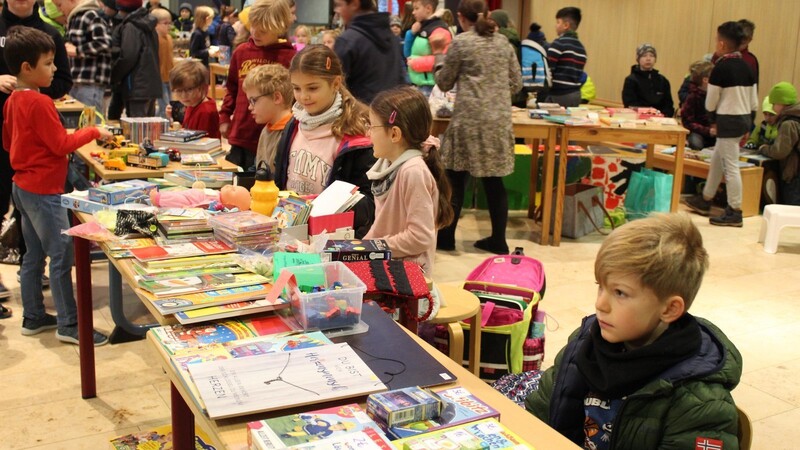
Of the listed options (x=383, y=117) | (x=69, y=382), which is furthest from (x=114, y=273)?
(x=383, y=117)

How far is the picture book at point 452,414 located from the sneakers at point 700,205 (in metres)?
6.03

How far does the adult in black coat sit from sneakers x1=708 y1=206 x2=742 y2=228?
333 cm

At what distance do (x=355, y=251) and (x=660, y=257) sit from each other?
103 centimetres

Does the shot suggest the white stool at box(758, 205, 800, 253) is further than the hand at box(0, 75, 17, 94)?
Yes

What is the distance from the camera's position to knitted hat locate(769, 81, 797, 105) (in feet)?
→ 24.0

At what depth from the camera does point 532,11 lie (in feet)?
47.9

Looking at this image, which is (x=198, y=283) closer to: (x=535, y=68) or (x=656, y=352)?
(x=656, y=352)

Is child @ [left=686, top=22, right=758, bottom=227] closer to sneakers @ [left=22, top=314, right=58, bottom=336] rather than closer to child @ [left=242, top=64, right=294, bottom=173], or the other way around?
child @ [left=242, top=64, right=294, bottom=173]

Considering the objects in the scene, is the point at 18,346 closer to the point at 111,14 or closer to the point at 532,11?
the point at 111,14

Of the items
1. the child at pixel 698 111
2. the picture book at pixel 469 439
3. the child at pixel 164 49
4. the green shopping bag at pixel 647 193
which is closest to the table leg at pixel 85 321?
the picture book at pixel 469 439

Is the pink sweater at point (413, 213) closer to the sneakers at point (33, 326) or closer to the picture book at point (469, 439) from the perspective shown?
the picture book at point (469, 439)

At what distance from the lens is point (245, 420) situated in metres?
1.77

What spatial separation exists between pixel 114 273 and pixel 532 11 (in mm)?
11741

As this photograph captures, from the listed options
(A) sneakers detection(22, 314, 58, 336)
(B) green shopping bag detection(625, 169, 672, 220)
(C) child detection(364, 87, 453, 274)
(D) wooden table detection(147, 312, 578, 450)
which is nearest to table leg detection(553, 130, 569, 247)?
(B) green shopping bag detection(625, 169, 672, 220)
